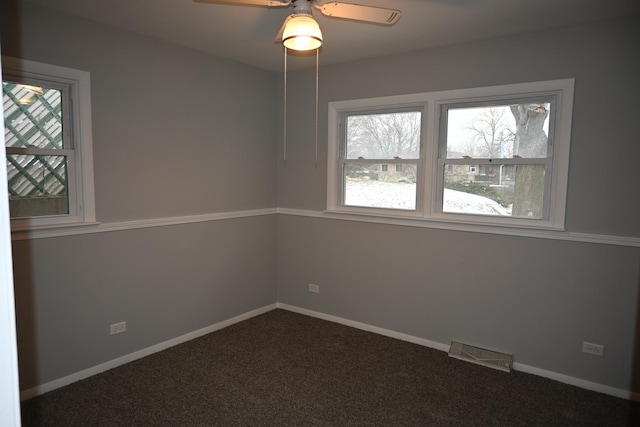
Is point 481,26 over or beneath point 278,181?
over

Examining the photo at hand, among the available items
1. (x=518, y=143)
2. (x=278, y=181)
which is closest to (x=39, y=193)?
(x=278, y=181)

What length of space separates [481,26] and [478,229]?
1.57 meters

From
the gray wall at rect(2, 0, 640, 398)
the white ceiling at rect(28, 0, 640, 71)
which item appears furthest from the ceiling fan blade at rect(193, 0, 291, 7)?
the gray wall at rect(2, 0, 640, 398)

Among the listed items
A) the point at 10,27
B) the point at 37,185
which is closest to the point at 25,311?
the point at 37,185

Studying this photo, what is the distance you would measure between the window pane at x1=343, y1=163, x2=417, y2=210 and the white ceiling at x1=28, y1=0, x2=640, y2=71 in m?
1.09

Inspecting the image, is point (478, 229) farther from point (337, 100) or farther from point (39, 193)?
point (39, 193)

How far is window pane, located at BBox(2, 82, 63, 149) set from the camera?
267cm

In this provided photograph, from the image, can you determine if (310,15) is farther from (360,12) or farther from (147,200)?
(147,200)

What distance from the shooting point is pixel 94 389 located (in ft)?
9.38

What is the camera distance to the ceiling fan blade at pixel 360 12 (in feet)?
Result: 6.89

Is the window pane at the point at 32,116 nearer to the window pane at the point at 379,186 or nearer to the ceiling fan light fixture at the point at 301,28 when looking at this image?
the ceiling fan light fixture at the point at 301,28

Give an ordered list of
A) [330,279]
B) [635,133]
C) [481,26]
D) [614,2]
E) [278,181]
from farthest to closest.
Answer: [278,181] < [330,279] < [481,26] < [635,133] < [614,2]

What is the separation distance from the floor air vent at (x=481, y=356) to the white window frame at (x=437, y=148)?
1072 millimetres

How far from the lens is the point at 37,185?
2793mm
